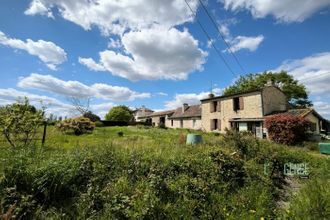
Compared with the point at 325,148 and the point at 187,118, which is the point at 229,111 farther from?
the point at 325,148

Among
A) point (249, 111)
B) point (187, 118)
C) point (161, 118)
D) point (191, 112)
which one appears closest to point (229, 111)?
point (249, 111)

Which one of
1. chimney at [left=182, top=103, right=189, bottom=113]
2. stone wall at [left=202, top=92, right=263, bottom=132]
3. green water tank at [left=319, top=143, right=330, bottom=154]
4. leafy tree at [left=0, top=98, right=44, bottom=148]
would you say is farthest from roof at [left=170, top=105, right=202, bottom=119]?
leafy tree at [left=0, top=98, right=44, bottom=148]

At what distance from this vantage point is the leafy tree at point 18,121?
26.9ft

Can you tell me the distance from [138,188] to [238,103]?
21.9 metres

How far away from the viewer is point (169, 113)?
45.7 meters

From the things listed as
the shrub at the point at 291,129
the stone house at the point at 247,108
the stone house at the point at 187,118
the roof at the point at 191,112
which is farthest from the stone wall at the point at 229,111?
the roof at the point at 191,112

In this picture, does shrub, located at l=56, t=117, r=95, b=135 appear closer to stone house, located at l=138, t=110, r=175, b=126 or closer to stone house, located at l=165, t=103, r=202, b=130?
stone house, located at l=165, t=103, r=202, b=130

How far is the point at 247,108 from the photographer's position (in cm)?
2370

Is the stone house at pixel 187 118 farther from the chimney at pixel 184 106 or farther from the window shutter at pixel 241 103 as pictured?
the window shutter at pixel 241 103

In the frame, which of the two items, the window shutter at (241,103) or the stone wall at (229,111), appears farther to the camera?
the window shutter at (241,103)

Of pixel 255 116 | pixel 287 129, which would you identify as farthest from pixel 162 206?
pixel 255 116

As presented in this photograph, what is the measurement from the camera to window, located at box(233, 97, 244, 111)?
79.8 ft

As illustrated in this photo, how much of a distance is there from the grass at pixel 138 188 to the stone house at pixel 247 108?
16.3 meters

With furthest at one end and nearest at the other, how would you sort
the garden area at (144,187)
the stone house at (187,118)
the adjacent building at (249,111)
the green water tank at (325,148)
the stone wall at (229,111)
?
the stone house at (187,118) → the stone wall at (229,111) → the adjacent building at (249,111) → the green water tank at (325,148) → the garden area at (144,187)
